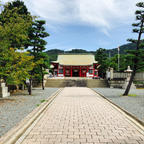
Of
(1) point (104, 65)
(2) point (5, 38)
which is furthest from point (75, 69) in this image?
(2) point (5, 38)

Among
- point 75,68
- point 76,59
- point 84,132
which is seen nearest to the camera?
point 84,132

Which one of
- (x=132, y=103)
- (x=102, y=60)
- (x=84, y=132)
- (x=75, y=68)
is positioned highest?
(x=102, y=60)

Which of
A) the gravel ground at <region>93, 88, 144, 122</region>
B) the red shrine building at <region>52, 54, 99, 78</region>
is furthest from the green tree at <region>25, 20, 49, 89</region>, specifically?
the red shrine building at <region>52, 54, 99, 78</region>

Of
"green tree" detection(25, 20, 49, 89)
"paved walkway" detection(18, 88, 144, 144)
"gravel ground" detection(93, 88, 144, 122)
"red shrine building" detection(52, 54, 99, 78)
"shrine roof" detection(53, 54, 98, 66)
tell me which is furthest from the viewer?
"shrine roof" detection(53, 54, 98, 66)

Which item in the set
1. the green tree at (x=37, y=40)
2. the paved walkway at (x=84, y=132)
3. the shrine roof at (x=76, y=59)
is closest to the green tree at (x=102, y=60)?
the shrine roof at (x=76, y=59)

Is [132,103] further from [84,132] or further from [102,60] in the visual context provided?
[102,60]

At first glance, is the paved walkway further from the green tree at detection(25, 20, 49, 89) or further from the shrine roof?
the shrine roof

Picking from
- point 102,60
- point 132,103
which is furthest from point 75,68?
point 132,103

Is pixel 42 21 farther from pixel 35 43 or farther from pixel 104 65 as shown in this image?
pixel 104 65

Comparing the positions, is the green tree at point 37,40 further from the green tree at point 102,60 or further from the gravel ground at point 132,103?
the green tree at point 102,60

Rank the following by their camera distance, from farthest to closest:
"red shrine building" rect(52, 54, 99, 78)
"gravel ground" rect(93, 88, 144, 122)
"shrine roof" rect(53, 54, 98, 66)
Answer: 1. "shrine roof" rect(53, 54, 98, 66)
2. "red shrine building" rect(52, 54, 99, 78)
3. "gravel ground" rect(93, 88, 144, 122)

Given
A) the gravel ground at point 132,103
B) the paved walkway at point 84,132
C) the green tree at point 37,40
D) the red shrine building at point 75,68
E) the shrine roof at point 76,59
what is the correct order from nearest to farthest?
the paved walkway at point 84,132 → the gravel ground at point 132,103 → the green tree at point 37,40 → the red shrine building at point 75,68 → the shrine roof at point 76,59

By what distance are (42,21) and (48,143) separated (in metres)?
14.9

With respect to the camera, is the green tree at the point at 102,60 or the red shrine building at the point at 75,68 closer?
the green tree at the point at 102,60
